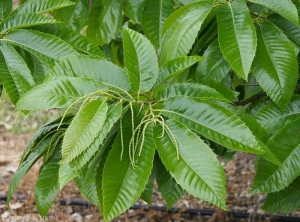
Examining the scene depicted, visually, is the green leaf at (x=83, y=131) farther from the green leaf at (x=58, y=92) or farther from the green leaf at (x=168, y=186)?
the green leaf at (x=168, y=186)

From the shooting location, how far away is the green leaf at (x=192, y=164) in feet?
2.95

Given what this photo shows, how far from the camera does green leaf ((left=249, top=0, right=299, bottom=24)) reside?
1086 millimetres

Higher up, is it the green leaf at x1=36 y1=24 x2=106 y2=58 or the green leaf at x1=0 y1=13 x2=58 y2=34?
the green leaf at x1=0 y1=13 x2=58 y2=34

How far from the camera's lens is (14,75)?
1.16 m

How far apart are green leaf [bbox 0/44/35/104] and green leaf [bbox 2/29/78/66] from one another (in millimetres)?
42

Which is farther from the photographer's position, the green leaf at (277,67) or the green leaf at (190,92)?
the green leaf at (277,67)

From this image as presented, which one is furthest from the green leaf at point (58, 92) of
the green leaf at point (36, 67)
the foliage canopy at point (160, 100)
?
the green leaf at point (36, 67)

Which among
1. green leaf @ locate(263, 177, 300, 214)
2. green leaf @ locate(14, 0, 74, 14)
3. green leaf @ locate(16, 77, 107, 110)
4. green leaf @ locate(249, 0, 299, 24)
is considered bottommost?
green leaf @ locate(263, 177, 300, 214)

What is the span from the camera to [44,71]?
1.42 metres

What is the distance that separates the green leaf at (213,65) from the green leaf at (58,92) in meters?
0.35

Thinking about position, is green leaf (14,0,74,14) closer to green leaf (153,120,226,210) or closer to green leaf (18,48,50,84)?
green leaf (18,48,50,84)

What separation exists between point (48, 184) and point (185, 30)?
575 mm

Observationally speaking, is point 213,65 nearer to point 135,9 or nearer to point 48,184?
point 135,9

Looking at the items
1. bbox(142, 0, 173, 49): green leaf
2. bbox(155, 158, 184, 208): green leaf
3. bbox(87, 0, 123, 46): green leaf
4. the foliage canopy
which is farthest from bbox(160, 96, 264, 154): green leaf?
bbox(87, 0, 123, 46): green leaf
